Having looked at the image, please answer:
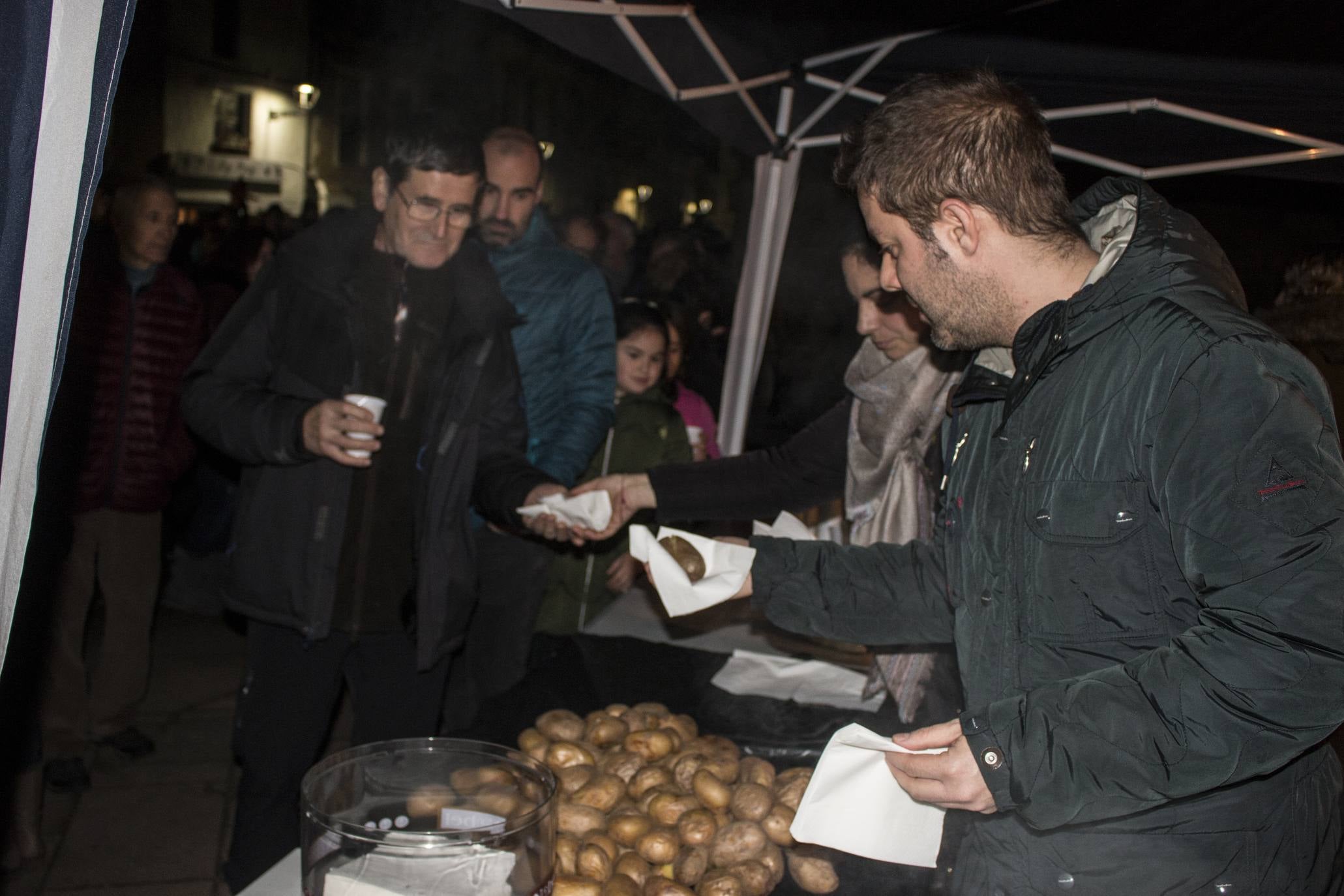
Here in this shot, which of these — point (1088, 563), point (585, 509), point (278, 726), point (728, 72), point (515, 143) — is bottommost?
point (278, 726)

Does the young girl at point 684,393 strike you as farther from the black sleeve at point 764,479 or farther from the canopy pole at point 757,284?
the black sleeve at point 764,479

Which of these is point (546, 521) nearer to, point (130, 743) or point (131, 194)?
point (131, 194)

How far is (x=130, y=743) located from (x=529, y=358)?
7.85ft

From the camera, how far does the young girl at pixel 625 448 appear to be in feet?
11.9

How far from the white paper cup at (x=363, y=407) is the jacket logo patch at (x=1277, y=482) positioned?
1.72 m

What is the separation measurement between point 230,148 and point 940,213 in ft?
77.3

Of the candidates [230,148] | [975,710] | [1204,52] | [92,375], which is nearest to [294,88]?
[230,148]

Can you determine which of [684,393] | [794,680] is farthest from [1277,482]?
[684,393]

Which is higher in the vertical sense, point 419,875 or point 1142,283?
point 1142,283

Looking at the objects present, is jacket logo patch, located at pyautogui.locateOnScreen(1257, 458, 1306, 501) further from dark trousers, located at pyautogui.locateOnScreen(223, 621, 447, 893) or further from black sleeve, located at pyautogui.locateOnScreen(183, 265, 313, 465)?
dark trousers, located at pyautogui.locateOnScreen(223, 621, 447, 893)

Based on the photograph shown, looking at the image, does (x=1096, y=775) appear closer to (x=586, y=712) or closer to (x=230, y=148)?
(x=586, y=712)

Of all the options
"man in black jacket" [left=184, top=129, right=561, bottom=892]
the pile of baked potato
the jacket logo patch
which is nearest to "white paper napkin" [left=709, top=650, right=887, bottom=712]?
the pile of baked potato

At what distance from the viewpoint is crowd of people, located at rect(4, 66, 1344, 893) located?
1134 mm

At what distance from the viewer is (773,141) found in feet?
13.7
